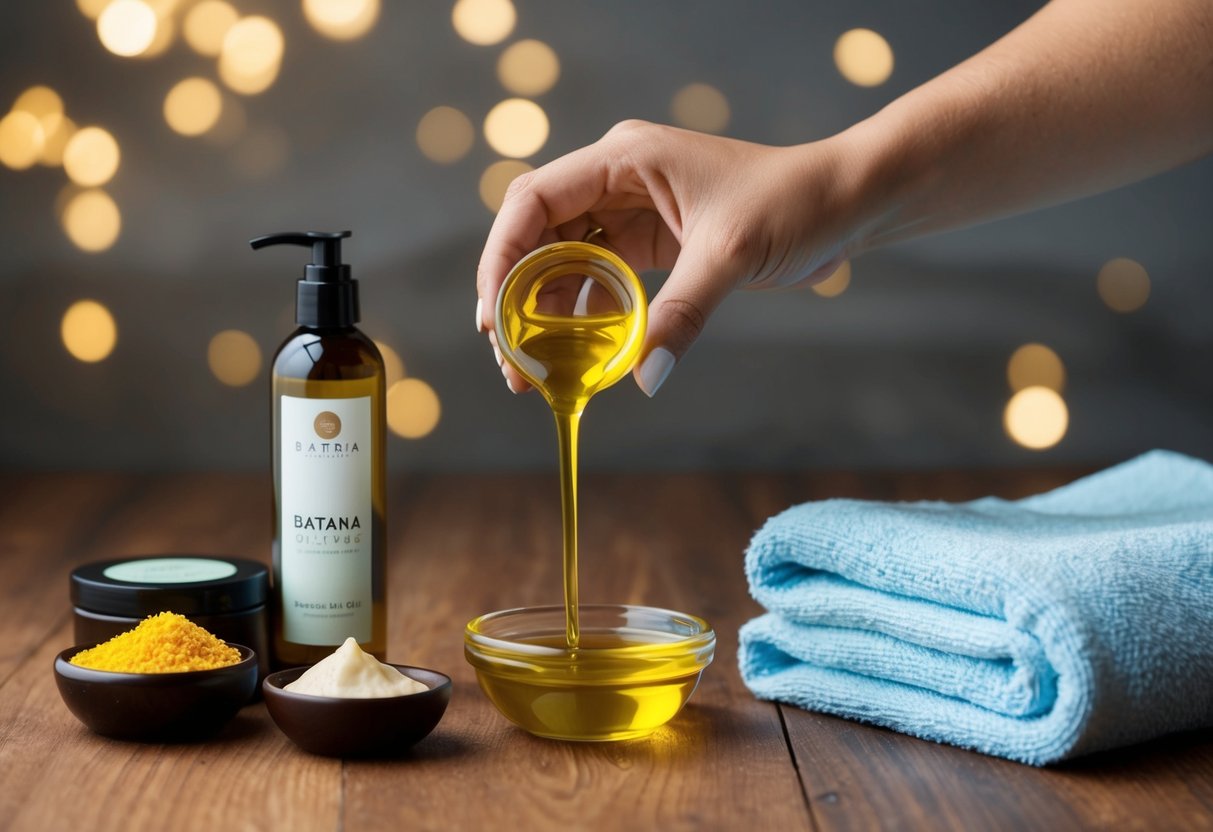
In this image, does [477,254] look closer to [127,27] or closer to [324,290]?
[127,27]

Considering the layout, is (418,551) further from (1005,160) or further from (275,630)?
(1005,160)

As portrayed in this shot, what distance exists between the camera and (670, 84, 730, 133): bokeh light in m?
1.75

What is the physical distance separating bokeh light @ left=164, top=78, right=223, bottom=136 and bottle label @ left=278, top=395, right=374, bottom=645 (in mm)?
953

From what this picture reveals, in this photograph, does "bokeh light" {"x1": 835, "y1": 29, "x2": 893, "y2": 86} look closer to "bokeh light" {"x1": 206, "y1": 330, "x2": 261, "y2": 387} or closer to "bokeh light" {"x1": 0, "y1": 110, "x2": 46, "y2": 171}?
"bokeh light" {"x1": 206, "y1": 330, "x2": 261, "y2": 387}

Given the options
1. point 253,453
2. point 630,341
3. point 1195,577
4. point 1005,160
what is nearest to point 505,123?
point 253,453

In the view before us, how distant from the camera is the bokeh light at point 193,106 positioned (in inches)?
67.7

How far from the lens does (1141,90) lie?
3.24ft

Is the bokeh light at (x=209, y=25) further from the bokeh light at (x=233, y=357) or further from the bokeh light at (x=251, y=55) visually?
the bokeh light at (x=233, y=357)

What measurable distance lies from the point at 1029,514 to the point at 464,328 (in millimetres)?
897

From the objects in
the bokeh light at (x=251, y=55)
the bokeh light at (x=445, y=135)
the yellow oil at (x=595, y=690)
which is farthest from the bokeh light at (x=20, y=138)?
the yellow oil at (x=595, y=690)

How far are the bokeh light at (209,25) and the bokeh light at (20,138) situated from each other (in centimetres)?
22

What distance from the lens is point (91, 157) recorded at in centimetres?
172

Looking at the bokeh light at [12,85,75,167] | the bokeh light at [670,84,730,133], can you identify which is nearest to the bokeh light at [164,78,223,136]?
the bokeh light at [12,85,75,167]

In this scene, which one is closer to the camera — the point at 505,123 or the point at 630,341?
the point at 630,341
